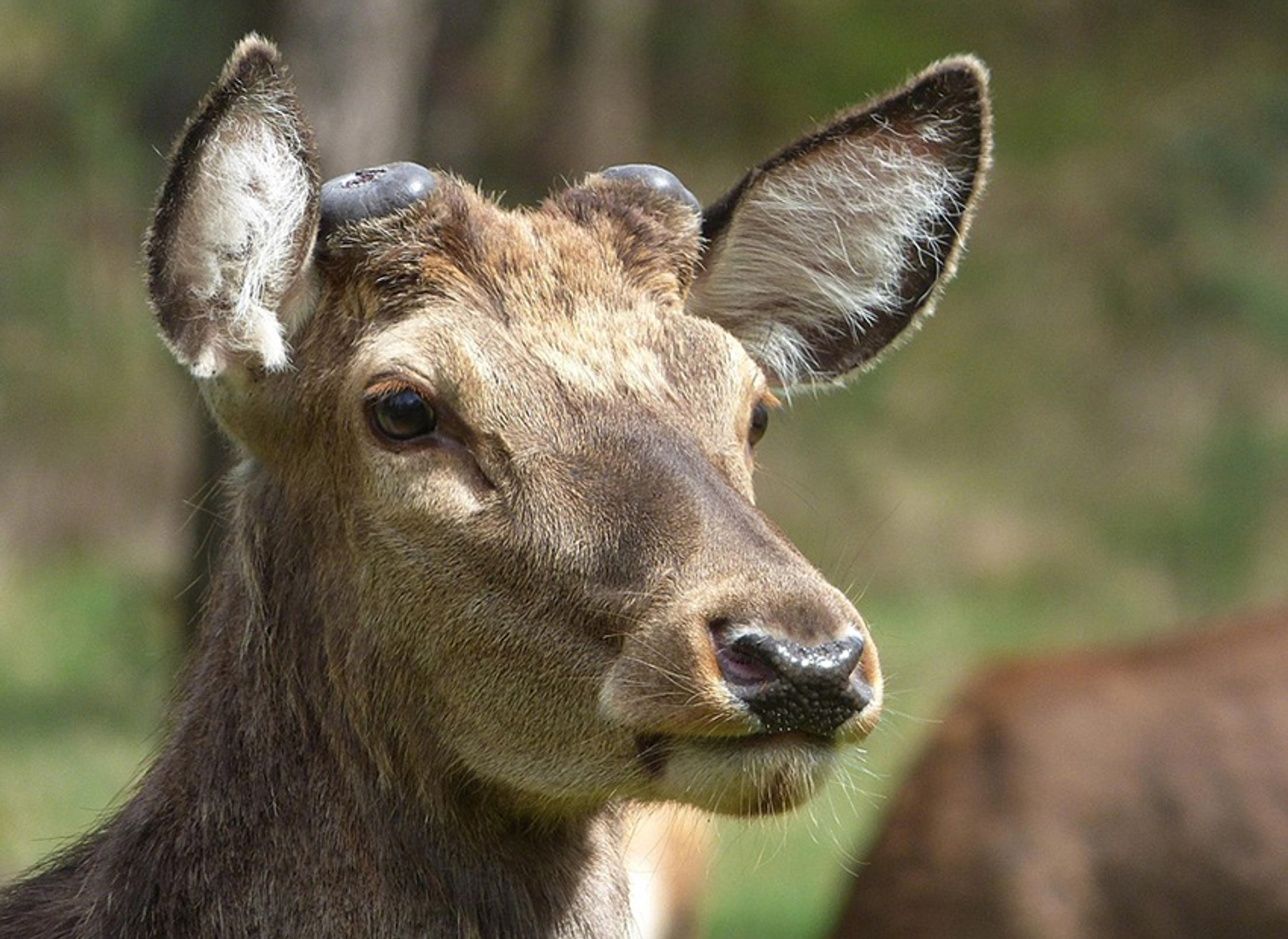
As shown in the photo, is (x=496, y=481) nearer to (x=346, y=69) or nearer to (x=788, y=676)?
(x=788, y=676)

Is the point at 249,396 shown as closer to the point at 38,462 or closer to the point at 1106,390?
the point at 38,462

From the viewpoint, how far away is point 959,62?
15.9 ft

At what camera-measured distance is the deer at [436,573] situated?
153 inches

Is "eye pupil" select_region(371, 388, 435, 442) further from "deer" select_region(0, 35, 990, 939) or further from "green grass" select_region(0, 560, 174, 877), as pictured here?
"green grass" select_region(0, 560, 174, 877)

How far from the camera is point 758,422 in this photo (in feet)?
15.0

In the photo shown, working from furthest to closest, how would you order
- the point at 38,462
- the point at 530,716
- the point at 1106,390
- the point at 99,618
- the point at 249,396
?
1. the point at 1106,390
2. the point at 38,462
3. the point at 99,618
4. the point at 249,396
5. the point at 530,716

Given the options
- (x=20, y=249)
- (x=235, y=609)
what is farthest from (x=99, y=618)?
(x=235, y=609)

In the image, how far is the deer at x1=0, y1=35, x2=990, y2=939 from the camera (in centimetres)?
388

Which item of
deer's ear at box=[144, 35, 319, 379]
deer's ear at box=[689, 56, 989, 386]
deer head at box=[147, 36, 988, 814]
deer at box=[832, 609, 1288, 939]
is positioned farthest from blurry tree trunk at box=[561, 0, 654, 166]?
deer's ear at box=[144, 35, 319, 379]

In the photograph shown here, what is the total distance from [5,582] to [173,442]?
2.67 m

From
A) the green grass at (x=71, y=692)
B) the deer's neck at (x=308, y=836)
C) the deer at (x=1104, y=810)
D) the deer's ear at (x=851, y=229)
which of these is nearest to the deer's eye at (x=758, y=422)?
the deer's ear at (x=851, y=229)

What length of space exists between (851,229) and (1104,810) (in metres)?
4.24

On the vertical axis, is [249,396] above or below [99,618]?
above

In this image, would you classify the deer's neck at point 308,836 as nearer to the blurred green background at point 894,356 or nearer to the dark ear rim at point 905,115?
the dark ear rim at point 905,115
